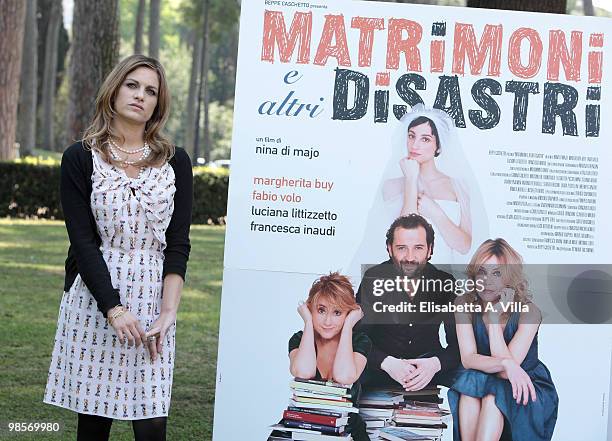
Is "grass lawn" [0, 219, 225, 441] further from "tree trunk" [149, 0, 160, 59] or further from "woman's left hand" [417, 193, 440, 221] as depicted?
"tree trunk" [149, 0, 160, 59]

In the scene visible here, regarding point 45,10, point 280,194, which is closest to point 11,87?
point 280,194

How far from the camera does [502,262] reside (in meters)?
4.26

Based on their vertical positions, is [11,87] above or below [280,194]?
above

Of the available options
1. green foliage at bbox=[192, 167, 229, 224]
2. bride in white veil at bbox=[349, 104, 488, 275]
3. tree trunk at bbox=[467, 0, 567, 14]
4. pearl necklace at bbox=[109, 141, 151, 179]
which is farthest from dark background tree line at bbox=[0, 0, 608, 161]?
pearl necklace at bbox=[109, 141, 151, 179]

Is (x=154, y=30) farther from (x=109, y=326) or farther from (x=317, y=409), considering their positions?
(x=109, y=326)

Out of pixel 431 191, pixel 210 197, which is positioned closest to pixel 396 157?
pixel 431 191

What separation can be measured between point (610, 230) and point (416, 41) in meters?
1.14

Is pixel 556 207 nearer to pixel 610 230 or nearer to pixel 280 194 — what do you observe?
pixel 610 230

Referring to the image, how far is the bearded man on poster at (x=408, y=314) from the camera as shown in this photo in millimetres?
4215

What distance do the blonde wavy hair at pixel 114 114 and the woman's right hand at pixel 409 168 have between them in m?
0.99

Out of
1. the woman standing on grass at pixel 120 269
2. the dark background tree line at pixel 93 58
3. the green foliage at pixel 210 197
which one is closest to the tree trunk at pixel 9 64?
the dark background tree line at pixel 93 58

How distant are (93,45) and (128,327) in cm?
1162

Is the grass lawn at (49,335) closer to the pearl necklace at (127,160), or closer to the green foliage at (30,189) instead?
the green foliage at (30,189)

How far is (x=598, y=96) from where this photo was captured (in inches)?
169
